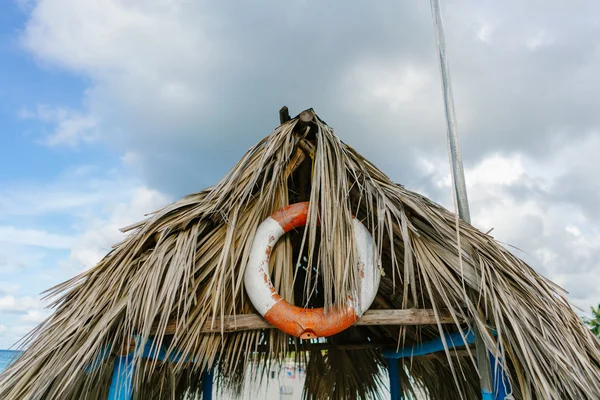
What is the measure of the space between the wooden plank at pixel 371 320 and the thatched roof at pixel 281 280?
0.04m

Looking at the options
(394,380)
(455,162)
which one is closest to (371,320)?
(455,162)

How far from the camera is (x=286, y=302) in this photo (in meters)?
2.20

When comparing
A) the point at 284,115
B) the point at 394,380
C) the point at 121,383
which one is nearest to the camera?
the point at 121,383

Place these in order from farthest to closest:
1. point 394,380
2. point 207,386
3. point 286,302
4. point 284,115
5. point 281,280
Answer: point 207,386
point 394,380
point 284,115
point 281,280
point 286,302

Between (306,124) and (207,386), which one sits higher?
(306,124)

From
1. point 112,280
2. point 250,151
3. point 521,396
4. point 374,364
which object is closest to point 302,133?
point 250,151

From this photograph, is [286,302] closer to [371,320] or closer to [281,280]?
[281,280]

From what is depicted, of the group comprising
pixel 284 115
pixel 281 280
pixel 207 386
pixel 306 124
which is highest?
pixel 284 115

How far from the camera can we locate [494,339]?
6.77 ft

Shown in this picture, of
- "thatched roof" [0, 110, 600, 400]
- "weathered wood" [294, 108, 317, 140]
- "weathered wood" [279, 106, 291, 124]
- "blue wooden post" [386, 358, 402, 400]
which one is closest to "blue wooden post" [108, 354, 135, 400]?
"thatched roof" [0, 110, 600, 400]

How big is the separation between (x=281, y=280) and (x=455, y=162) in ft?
3.72

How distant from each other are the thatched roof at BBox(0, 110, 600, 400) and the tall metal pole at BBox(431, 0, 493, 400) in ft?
0.37

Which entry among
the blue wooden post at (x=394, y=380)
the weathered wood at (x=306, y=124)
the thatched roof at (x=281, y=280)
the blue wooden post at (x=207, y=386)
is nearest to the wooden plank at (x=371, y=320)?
the thatched roof at (x=281, y=280)

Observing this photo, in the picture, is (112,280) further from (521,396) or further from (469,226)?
(521,396)
